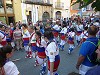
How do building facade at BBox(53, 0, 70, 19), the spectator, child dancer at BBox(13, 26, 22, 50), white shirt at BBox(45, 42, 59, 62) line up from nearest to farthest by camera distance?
the spectator, white shirt at BBox(45, 42, 59, 62), child dancer at BBox(13, 26, 22, 50), building facade at BBox(53, 0, 70, 19)

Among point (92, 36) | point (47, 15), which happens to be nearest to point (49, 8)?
point (47, 15)

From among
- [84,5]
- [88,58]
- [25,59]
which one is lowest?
[25,59]

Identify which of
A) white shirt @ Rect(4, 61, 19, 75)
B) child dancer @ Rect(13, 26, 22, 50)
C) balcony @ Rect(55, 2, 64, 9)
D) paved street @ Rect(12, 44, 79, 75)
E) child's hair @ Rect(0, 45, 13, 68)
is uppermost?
balcony @ Rect(55, 2, 64, 9)

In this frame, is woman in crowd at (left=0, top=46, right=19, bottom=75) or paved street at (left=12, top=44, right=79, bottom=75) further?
paved street at (left=12, top=44, right=79, bottom=75)

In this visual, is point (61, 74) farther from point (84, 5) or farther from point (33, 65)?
point (84, 5)

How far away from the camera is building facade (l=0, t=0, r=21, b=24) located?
18420 mm

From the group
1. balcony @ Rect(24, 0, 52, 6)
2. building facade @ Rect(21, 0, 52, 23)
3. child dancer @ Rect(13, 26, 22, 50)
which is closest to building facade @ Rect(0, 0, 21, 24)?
building facade @ Rect(21, 0, 52, 23)

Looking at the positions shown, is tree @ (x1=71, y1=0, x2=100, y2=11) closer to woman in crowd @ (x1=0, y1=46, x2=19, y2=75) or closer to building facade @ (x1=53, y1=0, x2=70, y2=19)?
woman in crowd @ (x1=0, y1=46, x2=19, y2=75)

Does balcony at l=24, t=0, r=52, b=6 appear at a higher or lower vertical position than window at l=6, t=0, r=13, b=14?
higher

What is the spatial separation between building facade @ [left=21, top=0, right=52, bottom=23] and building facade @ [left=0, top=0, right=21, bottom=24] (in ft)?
3.70

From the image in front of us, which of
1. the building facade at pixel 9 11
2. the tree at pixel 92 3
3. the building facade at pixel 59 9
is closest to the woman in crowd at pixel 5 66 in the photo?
the tree at pixel 92 3

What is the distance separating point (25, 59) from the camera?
8.36m

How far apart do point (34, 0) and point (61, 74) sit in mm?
20343

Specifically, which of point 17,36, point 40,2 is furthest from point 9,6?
point 17,36
